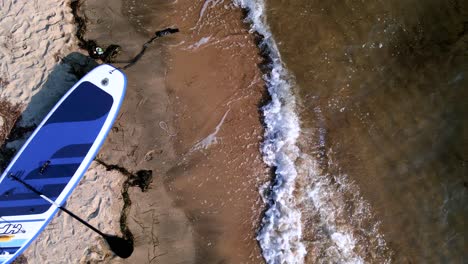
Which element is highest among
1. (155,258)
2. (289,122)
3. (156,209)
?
(289,122)

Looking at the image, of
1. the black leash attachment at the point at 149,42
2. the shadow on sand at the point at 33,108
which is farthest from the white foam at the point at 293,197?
the shadow on sand at the point at 33,108

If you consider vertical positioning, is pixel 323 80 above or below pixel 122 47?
below

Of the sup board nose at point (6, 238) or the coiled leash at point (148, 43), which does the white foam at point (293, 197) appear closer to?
the coiled leash at point (148, 43)

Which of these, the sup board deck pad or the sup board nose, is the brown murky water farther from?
the sup board nose

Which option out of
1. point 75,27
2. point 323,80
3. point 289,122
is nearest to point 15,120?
point 75,27

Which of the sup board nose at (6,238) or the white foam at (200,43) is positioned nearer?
the sup board nose at (6,238)

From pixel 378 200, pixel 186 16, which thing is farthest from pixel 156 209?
pixel 378 200

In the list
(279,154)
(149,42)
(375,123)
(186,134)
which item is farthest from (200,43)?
(375,123)

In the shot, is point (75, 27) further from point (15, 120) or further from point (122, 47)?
point (15, 120)
